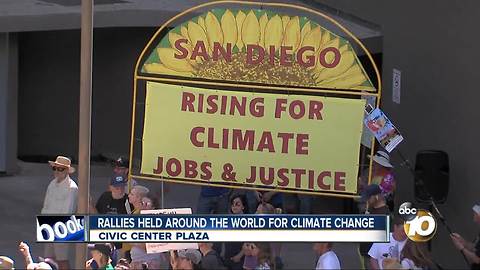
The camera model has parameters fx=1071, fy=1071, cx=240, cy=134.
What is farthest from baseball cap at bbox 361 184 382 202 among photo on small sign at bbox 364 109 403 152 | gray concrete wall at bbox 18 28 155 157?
gray concrete wall at bbox 18 28 155 157

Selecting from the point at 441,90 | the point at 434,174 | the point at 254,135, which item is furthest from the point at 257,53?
the point at 441,90

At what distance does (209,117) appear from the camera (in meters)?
10.6

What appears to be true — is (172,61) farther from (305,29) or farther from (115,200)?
(115,200)

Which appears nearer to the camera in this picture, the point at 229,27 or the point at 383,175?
the point at 229,27

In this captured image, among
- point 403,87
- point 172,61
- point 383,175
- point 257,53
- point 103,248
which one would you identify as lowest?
point 103,248

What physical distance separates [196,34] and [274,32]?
2.54ft

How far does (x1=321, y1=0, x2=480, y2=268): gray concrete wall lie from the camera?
1234cm

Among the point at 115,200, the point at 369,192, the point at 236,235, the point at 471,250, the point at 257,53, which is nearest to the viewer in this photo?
the point at 236,235

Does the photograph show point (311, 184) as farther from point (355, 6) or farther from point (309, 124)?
point (355, 6)

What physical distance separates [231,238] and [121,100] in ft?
38.8

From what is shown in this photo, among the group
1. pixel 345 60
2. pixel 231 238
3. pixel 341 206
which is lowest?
pixel 341 206

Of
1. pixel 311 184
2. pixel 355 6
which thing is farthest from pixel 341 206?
pixel 311 184

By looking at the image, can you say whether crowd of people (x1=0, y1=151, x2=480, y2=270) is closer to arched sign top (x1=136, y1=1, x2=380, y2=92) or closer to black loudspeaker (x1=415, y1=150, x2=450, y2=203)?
black loudspeaker (x1=415, y1=150, x2=450, y2=203)

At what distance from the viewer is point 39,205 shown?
16.1 meters
